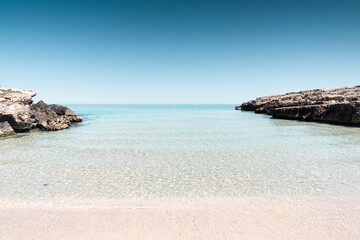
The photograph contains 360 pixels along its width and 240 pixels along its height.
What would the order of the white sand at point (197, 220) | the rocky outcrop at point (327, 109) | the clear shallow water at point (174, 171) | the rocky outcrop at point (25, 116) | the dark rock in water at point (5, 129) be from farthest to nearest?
1. the rocky outcrop at point (327, 109)
2. the rocky outcrop at point (25, 116)
3. the dark rock in water at point (5, 129)
4. the clear shallow water at point (174, 171)
5. the white sand at point (197, 220)

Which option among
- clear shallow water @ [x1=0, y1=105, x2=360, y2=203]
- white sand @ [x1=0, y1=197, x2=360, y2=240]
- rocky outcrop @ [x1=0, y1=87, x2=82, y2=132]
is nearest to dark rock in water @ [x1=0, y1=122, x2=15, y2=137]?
rocky outcrop @ [x1=0, y1=87, x2=82, y2=132]

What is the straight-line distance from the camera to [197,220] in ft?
14.9

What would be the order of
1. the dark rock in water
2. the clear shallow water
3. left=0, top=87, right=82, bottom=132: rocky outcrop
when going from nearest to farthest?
the clear shallow water, the dark rock in water, left=0, top=87, right=82, bottom=132: rocky outcrop

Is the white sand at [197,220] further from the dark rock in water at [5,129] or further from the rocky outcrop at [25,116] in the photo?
the rocky outcrop at [25,116]

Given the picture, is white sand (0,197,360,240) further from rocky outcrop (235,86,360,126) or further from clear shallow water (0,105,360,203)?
rocky outcrop (235,86,360,126)

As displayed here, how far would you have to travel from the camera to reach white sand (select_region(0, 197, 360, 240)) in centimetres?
399

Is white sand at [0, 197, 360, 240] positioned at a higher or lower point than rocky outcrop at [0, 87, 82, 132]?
lower

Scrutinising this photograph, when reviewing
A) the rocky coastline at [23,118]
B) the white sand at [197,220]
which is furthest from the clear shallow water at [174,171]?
the rocky coastline at [23,118]

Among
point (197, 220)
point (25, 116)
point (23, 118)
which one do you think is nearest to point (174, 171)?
point (197, 220)

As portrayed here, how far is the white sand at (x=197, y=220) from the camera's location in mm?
3986

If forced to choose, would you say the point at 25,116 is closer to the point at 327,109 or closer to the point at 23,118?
the point at 23,118

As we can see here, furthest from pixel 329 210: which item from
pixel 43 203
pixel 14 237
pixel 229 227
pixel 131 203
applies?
pixel 43 203

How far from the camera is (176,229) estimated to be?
4.20 meters

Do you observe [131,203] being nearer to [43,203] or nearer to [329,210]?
[43,203]
